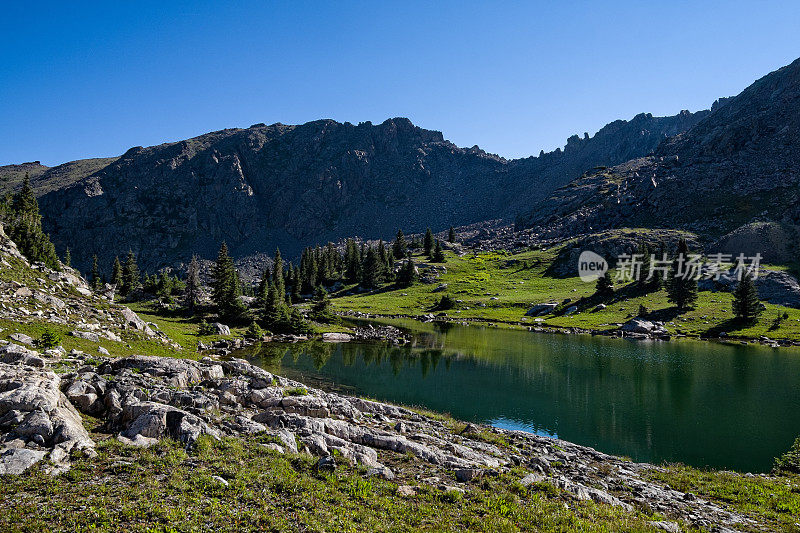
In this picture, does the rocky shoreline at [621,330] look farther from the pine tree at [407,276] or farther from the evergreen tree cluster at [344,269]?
the pine tree at [407,276]

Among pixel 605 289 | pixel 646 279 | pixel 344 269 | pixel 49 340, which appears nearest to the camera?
pixel 49 340

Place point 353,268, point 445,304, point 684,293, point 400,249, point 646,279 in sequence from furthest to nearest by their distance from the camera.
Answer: point 400,249 → point 353,268 → point 445,304 → point 646,279 → point 684,293

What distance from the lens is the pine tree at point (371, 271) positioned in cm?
14675

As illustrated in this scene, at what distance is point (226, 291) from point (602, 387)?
59.5 metres

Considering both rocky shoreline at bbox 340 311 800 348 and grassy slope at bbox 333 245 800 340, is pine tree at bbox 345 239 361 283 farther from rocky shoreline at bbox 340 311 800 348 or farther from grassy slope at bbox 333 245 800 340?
rocky shoreline at bbox 340 311 800 348

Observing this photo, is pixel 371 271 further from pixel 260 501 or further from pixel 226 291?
pixel 260 501

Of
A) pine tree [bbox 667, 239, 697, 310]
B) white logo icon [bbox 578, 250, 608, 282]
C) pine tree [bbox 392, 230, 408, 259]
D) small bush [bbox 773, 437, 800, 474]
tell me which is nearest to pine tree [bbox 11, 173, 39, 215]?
small bush [bbox 773, 437, 800, 474]

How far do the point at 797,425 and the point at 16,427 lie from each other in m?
52.5

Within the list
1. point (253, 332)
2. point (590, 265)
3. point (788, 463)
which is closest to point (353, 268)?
point (590, 265)

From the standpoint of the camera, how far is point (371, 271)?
14688cm

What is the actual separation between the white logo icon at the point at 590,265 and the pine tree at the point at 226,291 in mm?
114837

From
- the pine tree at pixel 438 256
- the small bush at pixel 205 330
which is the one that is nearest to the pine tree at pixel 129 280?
the small bush at pixel 205 330

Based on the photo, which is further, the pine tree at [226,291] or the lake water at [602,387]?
the pine tree at [226,291]

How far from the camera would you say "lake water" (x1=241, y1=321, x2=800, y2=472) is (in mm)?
32219
